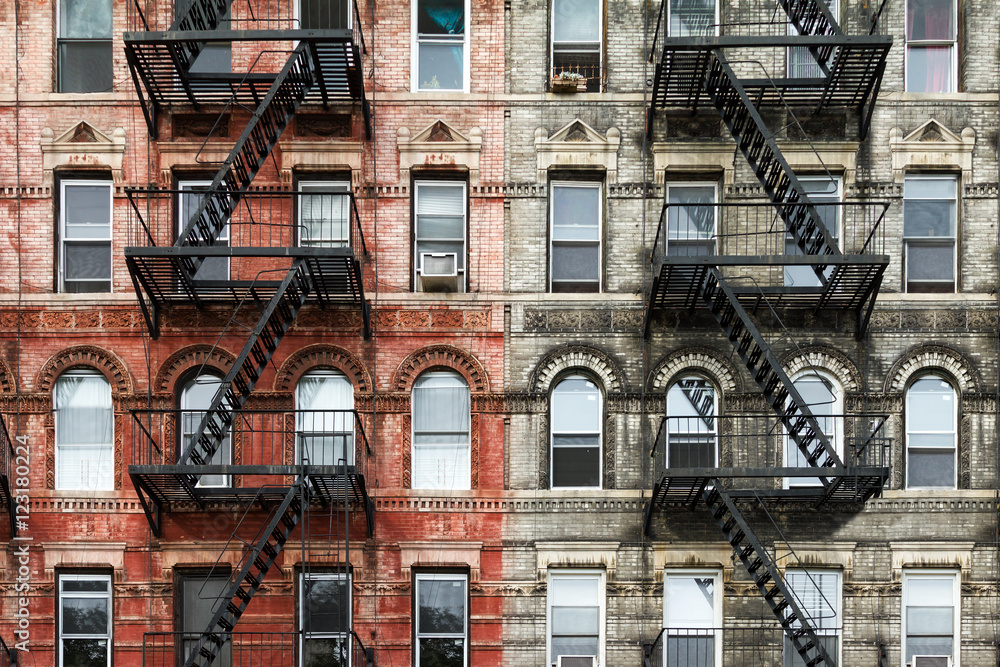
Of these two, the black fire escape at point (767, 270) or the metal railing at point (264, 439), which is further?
the metal railing at point (264, 439)

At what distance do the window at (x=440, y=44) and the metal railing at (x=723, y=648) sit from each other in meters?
8.36

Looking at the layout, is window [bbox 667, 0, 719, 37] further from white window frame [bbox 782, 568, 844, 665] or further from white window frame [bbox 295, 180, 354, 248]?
white window frame [bbox 782, 568, 844, 665]

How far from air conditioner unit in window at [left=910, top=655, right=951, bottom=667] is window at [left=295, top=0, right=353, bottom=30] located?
12.0 m

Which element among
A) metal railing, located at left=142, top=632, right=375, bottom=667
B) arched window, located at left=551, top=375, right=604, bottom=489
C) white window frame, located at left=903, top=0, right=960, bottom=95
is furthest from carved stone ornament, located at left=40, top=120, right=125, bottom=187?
white window frame, located at left=903, top=0, right=960, bottom=95

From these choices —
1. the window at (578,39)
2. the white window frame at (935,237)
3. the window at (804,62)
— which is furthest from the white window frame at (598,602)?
the window at (804,62)

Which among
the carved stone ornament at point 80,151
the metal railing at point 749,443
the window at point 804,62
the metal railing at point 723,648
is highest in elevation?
the window at point 804,62

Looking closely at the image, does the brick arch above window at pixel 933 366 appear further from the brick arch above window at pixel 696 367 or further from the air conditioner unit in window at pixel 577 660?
the air conditioner unit in window at pixel 577 660

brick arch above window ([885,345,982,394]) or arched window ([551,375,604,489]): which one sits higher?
brick arch above window ([885,345,982,394])

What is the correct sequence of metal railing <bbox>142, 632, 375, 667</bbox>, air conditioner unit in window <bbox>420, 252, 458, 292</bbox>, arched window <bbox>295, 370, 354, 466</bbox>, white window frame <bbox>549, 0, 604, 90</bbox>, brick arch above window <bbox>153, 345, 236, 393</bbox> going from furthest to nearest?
1. white window frame <bbox>549, 0, 604, 90</bbox>
2. air conditioner unit in window <bbox>420, 252, 458, 292</bbox>
3. brick arch above window <bbox>153, 345, 236, 393</bbox>
4. arched window <bbox>295, 370, 354, 466</bbox>
5. metal railing <bbox>142, 632, 375, 667</bbox>

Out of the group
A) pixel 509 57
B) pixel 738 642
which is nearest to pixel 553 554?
pixel 738 642

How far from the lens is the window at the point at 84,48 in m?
18.8

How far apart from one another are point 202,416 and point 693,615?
731 cm

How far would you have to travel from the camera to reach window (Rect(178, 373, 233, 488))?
1802cm

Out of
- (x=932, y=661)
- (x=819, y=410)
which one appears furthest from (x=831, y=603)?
(x=819, y=410)
